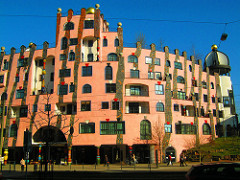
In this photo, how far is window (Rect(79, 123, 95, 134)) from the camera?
36969 millimetres

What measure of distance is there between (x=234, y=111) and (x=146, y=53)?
2479cm

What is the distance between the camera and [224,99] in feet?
174

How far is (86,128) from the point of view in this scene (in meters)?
37.1

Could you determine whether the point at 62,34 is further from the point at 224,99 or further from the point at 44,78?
the point at 224,99

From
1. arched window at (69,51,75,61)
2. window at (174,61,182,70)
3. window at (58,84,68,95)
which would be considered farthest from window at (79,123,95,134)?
window at (174,61,182,70)

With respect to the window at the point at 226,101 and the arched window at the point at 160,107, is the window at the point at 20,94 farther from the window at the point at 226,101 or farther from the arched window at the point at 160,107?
the window at the point at 226,101

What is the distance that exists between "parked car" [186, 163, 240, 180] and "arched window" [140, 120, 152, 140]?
27.1 m

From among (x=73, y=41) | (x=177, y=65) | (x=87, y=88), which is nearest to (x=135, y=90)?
(x=87, y=88)

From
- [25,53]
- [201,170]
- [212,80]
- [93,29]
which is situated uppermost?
[93,29]

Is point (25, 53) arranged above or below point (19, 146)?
above

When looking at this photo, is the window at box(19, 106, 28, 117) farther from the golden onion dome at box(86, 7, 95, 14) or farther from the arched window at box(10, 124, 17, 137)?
the golden onion dome at box(86, 7, 95, 14)

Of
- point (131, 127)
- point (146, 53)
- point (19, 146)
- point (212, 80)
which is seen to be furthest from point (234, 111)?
point (19, 146)

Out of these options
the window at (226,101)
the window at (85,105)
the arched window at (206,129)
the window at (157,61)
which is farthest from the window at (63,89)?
the window at (226,101)

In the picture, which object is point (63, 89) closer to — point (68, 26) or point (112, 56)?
point (112, 56)
